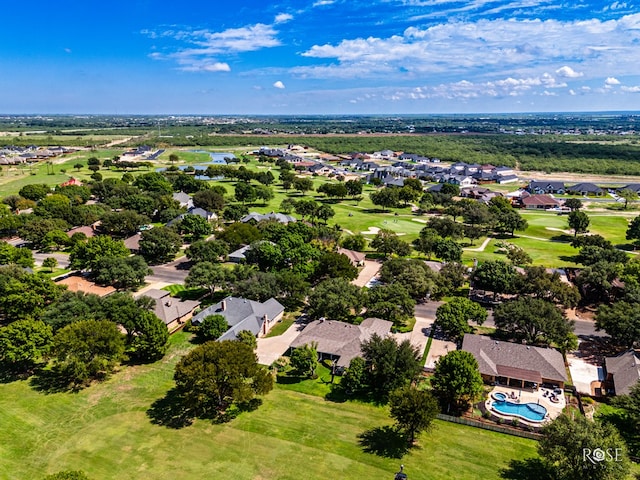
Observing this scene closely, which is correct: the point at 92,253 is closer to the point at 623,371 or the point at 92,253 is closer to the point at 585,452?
the point at 585,452

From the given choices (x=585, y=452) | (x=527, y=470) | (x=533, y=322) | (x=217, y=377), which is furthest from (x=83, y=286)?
(x=585, y=452)

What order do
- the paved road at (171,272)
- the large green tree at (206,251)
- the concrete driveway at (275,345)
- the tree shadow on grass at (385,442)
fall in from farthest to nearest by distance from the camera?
the large green tree at (206,251) < the paved road at (171,272) < the concrete driveway at (275,345) < the tree shadow on grass at (385,442)

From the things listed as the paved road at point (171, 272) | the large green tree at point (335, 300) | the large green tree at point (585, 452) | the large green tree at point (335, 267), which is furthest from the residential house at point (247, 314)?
the large green tree at point (585, 452)

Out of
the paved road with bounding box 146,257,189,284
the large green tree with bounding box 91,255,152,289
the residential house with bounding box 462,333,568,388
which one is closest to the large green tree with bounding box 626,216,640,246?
the residential house with bounding box 462,333,568,388

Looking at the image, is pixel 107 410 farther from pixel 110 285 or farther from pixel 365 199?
pixel 365 199

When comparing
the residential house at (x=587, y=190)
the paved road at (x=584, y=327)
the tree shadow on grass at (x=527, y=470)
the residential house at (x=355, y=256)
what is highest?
the residential house at (x=587, y=190)

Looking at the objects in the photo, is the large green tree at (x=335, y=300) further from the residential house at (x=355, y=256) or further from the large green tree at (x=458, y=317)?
the residential house at (x=355, y=256)
